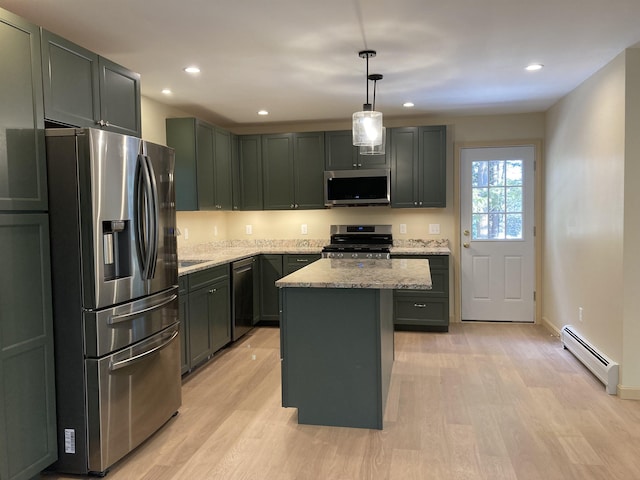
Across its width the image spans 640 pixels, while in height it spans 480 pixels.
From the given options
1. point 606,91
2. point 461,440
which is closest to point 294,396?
point 461,440

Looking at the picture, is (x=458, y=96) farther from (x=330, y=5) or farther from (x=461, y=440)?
(x=461, y=440)

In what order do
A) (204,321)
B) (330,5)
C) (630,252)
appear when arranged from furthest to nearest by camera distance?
(204,321), (630,252), (330,5)

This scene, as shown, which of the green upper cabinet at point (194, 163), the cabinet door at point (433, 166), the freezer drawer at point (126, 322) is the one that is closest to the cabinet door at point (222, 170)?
the green upper cabinet at point (194, 163)

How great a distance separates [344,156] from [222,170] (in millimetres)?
1410

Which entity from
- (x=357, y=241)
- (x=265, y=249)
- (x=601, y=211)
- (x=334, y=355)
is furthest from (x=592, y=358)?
(x=265, y=249)

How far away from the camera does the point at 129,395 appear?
2.50 m

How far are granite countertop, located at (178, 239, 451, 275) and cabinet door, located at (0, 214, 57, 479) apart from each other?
180cm

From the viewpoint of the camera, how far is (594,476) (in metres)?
2.31

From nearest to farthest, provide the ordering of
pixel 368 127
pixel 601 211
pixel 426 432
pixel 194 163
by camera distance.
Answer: pixel 426 432, pixel 368 127, pixel 601 211, pixel 194 163

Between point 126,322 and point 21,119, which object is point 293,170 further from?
point 21,119

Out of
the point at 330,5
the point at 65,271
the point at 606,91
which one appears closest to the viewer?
the point at 65,271

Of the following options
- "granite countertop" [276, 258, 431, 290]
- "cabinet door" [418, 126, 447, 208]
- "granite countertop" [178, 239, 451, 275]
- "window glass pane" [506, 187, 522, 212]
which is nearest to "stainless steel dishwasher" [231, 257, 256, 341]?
"granite countertop" [178, 239, 451, 275]

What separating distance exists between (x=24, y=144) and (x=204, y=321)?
2185mm

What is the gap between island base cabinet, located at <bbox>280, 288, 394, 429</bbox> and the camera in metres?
2.80
